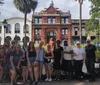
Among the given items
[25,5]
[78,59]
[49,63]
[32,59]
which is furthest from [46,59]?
[25,5]

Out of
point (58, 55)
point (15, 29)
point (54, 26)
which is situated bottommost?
point (58, 55)

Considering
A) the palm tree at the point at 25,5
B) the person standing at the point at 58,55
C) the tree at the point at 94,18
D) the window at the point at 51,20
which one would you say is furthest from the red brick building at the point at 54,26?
the person standing at the point at 58,55

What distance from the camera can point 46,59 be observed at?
12367 mm

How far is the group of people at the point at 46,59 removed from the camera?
1156 cm

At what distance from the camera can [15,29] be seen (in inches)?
2913

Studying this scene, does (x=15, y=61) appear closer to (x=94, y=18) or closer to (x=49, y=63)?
(x=49, y=63)

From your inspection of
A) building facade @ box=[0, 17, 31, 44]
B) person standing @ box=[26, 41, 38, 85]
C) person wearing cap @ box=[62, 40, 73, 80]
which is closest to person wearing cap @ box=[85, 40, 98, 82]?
person wearing cap @ box=[62, 40, 73, 80]

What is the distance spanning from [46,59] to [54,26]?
59815 mm

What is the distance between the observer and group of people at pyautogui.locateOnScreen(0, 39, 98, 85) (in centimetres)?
1156

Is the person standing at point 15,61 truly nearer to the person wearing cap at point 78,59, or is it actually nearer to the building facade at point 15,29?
the person wearing cap at point 78,59

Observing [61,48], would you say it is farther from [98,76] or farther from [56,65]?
[98,76]

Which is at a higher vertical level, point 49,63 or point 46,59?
point 46,59

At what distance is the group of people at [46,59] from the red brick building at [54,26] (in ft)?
193

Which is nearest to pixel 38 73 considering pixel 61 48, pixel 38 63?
pixel 38 63
